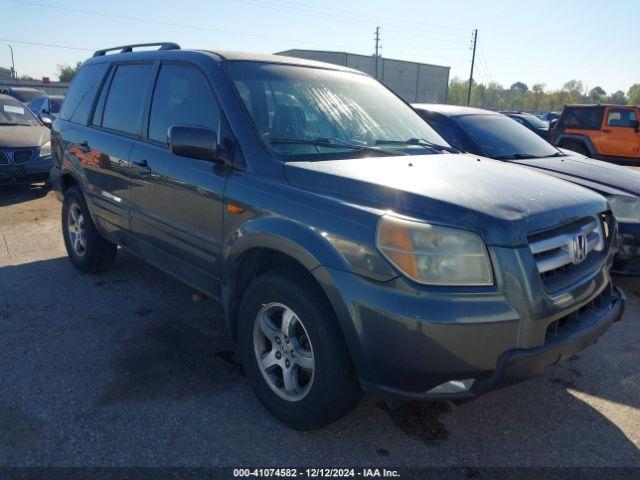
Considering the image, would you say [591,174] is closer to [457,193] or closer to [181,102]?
[457,193]

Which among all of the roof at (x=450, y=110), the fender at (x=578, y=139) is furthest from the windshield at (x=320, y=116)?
the fender at (x=578, y=139)

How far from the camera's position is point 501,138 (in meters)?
5.97

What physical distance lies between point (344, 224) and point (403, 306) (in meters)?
0.45

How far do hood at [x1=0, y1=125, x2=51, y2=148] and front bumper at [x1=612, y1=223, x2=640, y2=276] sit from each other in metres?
8.69

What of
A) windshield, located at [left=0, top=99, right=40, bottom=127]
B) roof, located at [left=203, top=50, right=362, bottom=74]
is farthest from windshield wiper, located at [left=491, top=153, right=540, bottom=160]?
windshield, located at [left=0, top=99, right=40, bottom=127]

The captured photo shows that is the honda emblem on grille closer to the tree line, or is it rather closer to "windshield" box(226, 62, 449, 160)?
"windshield" box(226, 62, 449, 160)

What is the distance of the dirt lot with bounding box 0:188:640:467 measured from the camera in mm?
2562

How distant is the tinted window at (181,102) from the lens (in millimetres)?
3203

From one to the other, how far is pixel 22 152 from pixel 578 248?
28.8ft

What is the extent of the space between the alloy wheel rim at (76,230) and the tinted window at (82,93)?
858 millimetres

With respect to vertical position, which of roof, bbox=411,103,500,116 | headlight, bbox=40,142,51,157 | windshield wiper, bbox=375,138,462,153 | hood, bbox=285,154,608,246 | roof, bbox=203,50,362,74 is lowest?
headlight, bbox=40,142,51,157

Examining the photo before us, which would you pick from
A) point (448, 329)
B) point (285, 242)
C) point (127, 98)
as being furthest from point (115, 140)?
point (448, 329)

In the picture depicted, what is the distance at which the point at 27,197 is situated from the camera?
29.1ft

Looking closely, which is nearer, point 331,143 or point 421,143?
point 331,143
